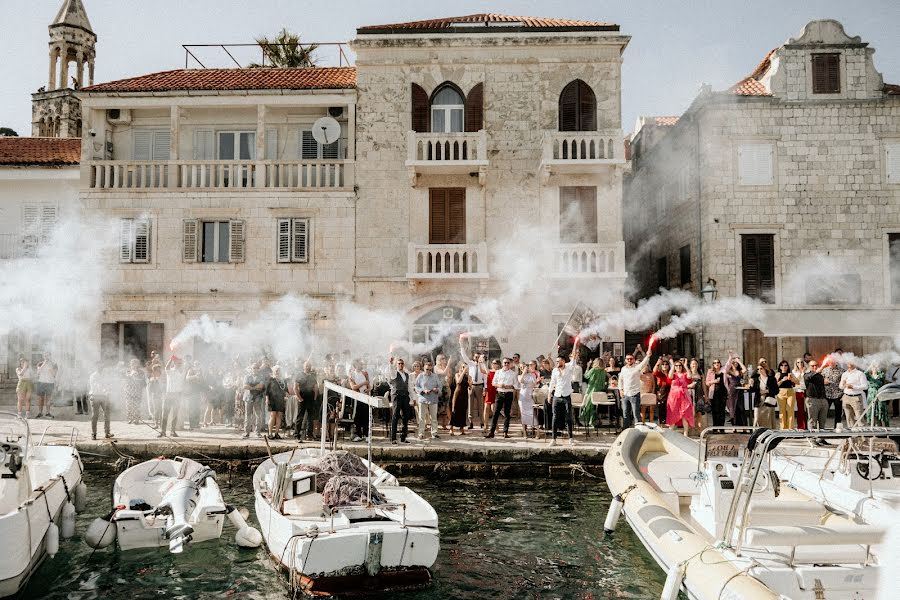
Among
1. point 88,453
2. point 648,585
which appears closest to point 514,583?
point 648,585

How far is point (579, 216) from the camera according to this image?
22.4 metres

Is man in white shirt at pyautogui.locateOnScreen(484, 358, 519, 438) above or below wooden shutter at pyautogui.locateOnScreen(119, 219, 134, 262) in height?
below

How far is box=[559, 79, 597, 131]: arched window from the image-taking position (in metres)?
22.5

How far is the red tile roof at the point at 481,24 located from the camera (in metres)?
22.4

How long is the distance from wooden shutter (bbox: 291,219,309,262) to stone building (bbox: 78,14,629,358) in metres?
0.04

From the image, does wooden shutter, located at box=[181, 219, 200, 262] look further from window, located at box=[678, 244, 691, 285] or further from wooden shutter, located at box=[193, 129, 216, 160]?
window, located at box=[678, 244, 691, 285]

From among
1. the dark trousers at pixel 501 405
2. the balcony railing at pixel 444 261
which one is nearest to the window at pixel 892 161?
the balcony railing at pixel 444 261

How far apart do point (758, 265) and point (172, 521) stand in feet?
61.6

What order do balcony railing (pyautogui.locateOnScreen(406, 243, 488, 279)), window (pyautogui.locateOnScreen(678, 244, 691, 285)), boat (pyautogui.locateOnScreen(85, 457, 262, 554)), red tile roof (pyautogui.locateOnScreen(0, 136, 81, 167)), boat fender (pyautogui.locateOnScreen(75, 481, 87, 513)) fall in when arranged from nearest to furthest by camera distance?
boat (pyautogui.locateOnScreen(85, 457, 262, 554)) → boat fender (pyautogui.locateOnScreen(75, 481, 87, 513)) → balcony railing (pyautogui.locateOnScreen(406, 243, 488, 279)) → red tile roof (pyautogui.locateOnScreen(0, 136, 81, 167)) → window (pyautogui.locateOnScreen(678, 244, 691, 285))

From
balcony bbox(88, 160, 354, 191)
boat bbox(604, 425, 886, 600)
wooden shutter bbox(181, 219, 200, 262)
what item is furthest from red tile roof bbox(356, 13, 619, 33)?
boat bbox(604, 425, 886, 600)

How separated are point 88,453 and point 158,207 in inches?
397

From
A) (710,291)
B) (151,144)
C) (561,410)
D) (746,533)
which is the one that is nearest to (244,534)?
(746,533)

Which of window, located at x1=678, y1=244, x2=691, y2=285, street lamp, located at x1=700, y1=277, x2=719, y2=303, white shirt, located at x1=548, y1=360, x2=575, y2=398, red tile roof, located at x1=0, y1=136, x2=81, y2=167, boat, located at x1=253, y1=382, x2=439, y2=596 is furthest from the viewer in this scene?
window, located at x1=678, y1=244, x2=691, y2=285

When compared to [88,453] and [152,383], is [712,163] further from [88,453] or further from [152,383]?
[88,453]
